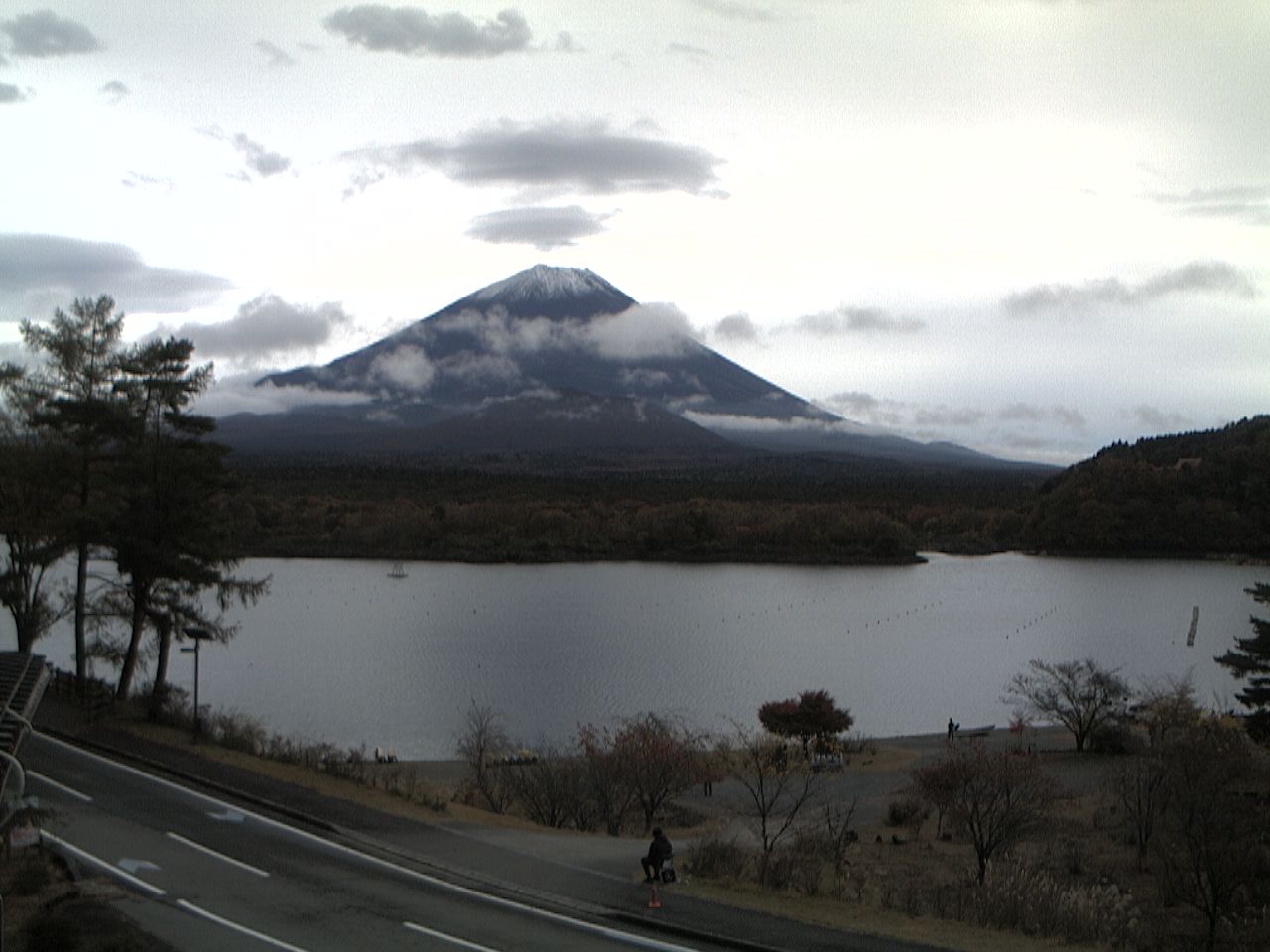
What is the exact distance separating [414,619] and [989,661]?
21.9m

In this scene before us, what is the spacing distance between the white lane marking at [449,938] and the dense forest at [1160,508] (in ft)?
286

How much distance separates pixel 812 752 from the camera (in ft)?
83.0

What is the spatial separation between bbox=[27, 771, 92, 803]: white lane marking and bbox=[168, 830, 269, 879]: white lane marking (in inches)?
65.1

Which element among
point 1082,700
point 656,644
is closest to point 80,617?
point 1082,700

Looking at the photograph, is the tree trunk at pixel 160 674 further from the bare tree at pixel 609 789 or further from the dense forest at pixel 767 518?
the dense forest at pixel 767 518

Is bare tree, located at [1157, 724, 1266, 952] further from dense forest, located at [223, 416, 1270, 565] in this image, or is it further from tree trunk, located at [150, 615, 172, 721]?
dense forest, located at [223, 416, 1270, 565]

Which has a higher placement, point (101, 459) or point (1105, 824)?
point (101, 459)

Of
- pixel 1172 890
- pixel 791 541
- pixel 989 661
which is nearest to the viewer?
pixel 1172 890

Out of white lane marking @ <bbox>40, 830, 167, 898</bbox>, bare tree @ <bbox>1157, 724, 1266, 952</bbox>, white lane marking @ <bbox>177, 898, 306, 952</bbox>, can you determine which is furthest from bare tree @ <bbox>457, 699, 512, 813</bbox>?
bare tree @ <bbox>1157, 724, 1266, 952</bbox>

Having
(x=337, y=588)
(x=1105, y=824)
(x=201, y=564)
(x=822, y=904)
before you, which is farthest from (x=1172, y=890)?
(x=337, y=588)

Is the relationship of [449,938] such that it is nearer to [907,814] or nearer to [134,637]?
[907,814]

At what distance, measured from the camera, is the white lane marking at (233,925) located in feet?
Result: 26.9

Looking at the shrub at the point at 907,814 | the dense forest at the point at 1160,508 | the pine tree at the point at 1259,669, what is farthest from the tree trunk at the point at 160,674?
the dense forest at the point at 1160,508

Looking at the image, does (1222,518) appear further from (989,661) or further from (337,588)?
(337,588)
